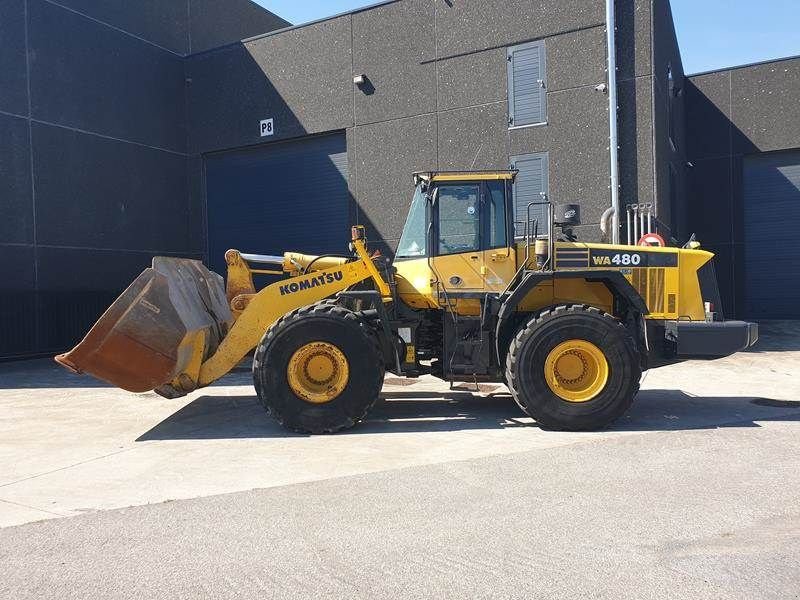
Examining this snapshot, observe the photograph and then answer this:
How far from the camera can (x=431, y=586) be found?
3596mm

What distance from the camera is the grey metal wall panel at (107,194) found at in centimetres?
1602

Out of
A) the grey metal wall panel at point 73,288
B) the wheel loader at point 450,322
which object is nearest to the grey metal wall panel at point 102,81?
the grey metal wall panel at point 73,288

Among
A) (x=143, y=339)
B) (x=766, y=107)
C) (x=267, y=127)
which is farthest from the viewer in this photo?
(x=766, y=107)

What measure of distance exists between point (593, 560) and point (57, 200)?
52.7 ft

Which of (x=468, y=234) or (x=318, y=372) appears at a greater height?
(x=468, y=234)

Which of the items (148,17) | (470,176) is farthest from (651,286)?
(148,17)

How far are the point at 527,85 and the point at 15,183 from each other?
12.0 metres

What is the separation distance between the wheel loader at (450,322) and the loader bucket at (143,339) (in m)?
0.01

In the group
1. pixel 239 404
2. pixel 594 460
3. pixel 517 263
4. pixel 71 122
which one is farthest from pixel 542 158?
pixel 71 122

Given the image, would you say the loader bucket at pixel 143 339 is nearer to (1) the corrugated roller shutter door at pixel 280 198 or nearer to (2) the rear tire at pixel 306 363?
(2) the rear tire at pixel 306 363

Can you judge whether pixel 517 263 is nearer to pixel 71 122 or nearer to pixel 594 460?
pixel 594 460

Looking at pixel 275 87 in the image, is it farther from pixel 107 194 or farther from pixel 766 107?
pixel 766 107

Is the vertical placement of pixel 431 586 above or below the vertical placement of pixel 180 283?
below

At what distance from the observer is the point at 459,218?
25.8 ft
